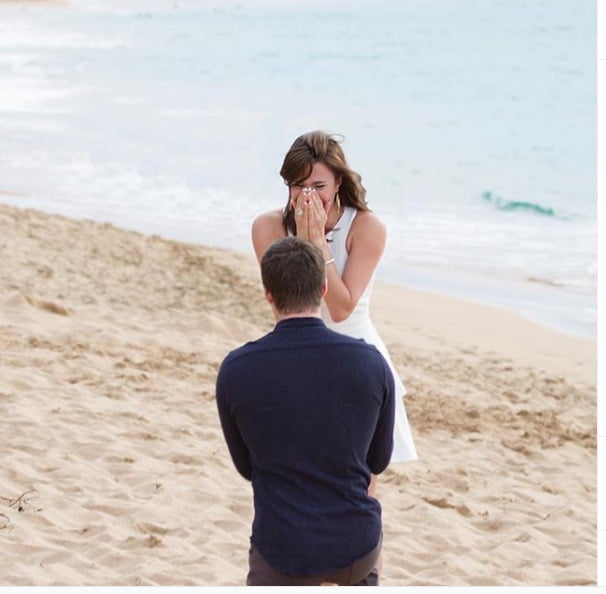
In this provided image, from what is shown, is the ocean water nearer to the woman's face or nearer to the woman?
the woman

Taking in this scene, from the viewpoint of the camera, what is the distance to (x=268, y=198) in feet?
56.3

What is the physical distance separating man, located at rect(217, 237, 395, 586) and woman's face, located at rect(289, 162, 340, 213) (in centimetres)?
83

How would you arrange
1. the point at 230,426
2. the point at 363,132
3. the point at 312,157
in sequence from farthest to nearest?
the point at 363,132 < the point at 312,157 < the point at 230,426

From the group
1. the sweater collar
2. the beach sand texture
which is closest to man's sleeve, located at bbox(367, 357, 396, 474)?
the sweater collar

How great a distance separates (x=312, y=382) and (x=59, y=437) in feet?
12.1

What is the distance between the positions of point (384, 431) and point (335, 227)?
101 cm

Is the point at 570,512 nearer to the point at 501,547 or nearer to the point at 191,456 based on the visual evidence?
the point at 501,547

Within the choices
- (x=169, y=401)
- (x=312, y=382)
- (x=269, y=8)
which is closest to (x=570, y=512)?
(x=169, y=401)

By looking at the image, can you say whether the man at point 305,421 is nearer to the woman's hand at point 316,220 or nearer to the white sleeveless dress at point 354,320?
the woman's hand at point 316,220

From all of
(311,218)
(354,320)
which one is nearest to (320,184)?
(311,218)

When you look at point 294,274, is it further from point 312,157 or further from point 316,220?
point 312,157

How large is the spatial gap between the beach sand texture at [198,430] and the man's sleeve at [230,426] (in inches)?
69.6

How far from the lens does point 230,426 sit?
2.85 meters

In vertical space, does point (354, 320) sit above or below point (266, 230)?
below
